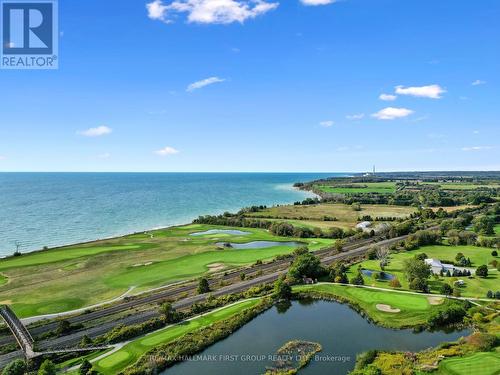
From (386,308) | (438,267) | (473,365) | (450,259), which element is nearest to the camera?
(473,365)

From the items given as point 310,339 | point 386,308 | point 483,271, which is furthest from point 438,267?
point 310,339

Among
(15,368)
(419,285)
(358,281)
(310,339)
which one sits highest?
(419,285)

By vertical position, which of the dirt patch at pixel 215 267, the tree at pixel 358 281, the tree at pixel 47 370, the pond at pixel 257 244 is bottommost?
the dirt patch at pixel 215 267

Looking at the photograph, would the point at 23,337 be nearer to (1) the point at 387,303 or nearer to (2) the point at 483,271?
(1) the point at 387,303

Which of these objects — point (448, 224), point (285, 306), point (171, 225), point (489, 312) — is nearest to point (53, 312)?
point (285, 306)

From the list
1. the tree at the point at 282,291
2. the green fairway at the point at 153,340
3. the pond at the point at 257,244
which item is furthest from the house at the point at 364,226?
the green fairway at the point at 153,340

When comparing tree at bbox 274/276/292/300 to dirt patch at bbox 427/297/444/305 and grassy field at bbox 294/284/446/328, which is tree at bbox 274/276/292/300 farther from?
dirt patch at bbox 427/297/444/305

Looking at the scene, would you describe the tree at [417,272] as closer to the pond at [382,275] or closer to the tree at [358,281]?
the pond at [382,275]
